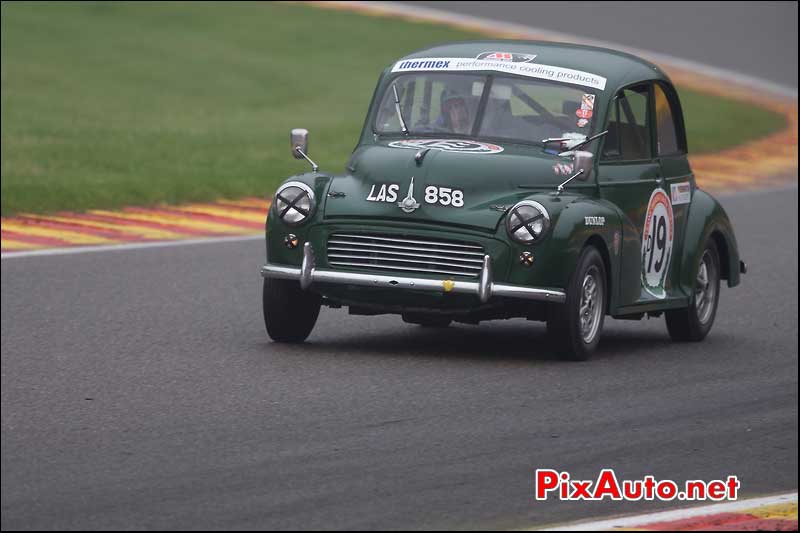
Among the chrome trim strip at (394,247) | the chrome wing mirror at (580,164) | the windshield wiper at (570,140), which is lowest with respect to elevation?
the chrome trim strip at (394,247)

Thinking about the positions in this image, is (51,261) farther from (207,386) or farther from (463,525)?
(463,525)

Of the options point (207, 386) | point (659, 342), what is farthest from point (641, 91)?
point (207, 386)

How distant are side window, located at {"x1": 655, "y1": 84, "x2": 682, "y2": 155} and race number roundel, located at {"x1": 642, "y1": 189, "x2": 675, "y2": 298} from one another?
41 centimetres

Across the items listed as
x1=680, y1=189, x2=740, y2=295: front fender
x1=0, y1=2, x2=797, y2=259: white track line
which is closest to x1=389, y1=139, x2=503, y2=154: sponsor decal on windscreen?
x1=680, y1=189, x2=740, y2=295: front fender

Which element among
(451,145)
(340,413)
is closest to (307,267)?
(451,145)

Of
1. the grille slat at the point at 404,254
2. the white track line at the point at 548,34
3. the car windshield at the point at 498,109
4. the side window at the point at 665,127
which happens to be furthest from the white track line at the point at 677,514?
the white track line at the point at 548,34

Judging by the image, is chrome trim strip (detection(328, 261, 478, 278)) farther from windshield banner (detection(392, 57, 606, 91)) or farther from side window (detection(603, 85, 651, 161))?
windshield banner (detection(392, 57, 606, 91))

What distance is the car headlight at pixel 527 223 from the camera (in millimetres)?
9367

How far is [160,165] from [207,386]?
467 inches

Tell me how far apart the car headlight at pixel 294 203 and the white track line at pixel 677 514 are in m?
3.65

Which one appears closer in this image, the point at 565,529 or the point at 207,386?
the point at 565,529

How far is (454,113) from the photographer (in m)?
10.5

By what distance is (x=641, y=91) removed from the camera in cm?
1102

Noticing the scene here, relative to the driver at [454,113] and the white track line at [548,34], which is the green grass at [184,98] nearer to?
the white track line at [548,34]
